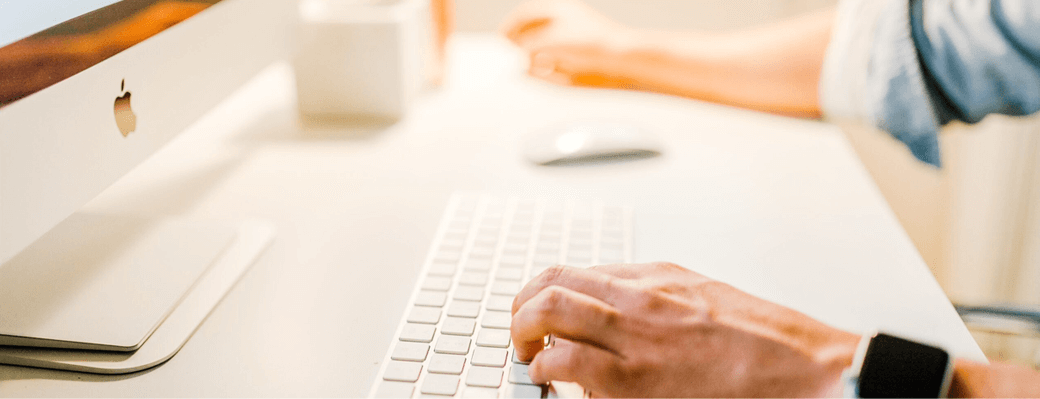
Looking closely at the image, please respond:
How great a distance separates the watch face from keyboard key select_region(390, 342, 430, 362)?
0.77 ft

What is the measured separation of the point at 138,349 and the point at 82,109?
0.14 meters

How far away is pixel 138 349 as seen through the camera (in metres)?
0.41

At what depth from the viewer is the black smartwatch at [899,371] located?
1.17 ft

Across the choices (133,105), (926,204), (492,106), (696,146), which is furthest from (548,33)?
(926,204)

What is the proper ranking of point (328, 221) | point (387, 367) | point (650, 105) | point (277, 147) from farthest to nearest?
point (650, 105) → point (277, 147) → point (328, 221) → point (387, 367)

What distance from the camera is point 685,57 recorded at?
91 cm

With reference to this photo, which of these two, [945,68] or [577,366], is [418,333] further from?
[945,68]

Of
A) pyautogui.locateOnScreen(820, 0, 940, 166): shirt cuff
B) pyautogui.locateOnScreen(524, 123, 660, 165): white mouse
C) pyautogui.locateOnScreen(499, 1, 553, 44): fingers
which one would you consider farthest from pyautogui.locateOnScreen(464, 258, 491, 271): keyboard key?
pyautogui.locateOnScreen(499, 1, 553, 44): fingers

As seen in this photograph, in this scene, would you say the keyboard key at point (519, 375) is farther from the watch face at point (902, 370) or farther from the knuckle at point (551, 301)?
the watch face at point (902, 370)

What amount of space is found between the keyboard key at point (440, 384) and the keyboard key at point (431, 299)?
0.24 ft

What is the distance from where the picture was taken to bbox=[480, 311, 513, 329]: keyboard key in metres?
0.42

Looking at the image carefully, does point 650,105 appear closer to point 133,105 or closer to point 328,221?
point 328,221

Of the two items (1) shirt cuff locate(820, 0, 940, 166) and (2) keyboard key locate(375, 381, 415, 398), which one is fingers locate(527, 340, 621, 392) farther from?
(1) shirt cuff locate(820, 0, 940, 166)

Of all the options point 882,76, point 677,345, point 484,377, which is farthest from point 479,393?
point 882,76
